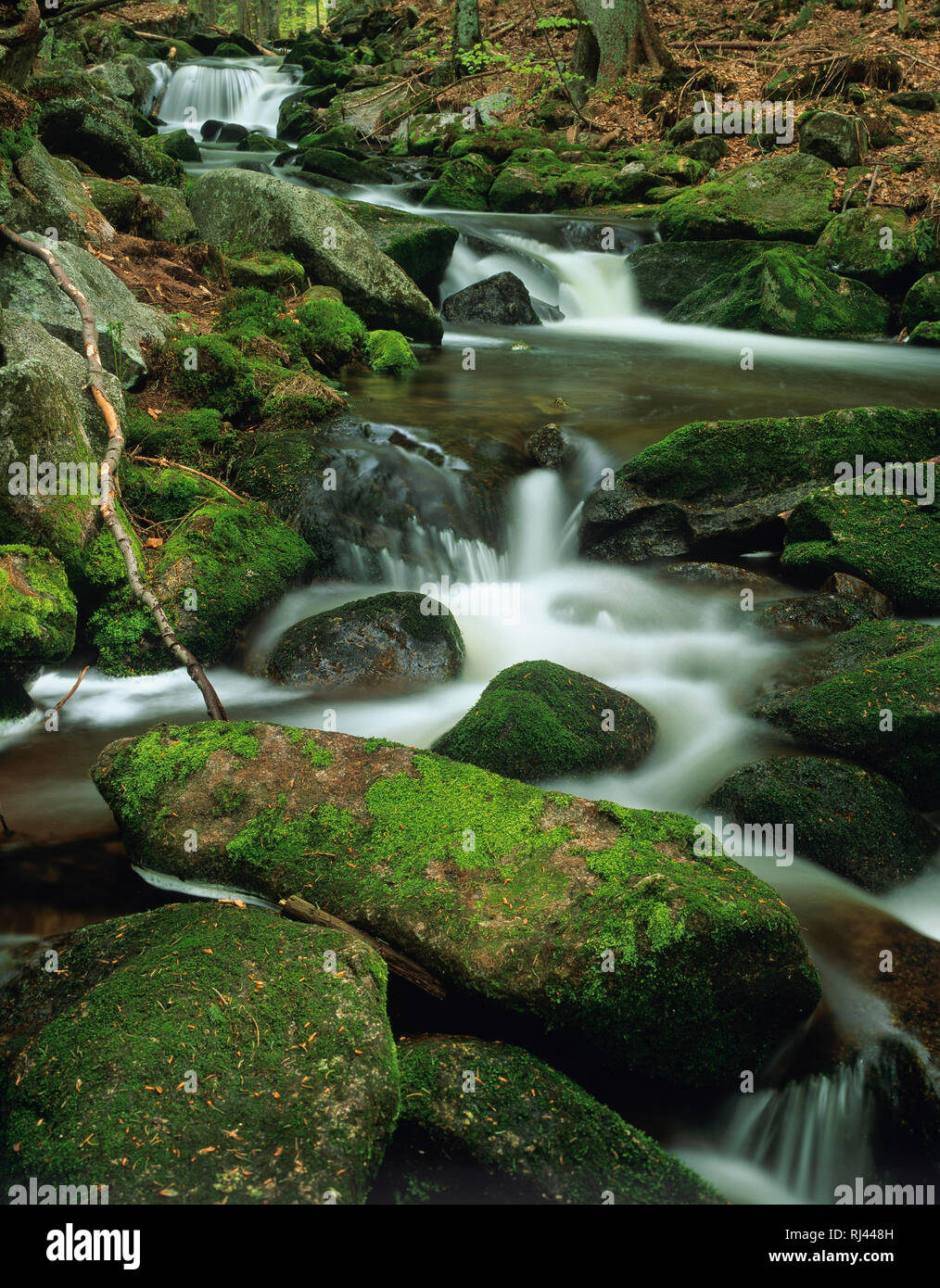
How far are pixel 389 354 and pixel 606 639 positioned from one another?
5282 mm

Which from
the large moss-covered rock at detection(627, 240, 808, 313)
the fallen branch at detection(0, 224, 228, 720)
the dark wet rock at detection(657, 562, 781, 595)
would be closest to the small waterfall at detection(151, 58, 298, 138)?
the large moss-covered rock at detection(627, 240, 808, 313)

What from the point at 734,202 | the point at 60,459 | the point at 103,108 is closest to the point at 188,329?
the point at 60,459

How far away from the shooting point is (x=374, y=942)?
3543 millimetres

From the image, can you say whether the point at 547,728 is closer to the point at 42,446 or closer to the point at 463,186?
the point at 42,446

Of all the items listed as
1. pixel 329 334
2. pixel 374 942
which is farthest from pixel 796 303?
pixel 374 942

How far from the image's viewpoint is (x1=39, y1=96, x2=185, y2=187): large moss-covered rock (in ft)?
35.1

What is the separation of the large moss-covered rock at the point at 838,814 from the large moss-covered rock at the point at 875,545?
234 cm

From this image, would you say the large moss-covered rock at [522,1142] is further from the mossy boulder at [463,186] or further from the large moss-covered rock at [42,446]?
the mossy boulder at [463,186]

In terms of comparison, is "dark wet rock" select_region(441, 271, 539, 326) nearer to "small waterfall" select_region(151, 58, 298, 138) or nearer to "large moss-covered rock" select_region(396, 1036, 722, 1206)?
"large moss-covered rock" select_region(396, 1036, 722, 1206)

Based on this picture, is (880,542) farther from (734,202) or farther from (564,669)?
(734,202)

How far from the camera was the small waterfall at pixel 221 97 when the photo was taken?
85.4ft

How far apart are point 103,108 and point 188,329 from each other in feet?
15.6

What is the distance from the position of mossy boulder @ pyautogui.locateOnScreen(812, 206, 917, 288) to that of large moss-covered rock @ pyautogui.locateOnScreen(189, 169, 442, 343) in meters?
6.88

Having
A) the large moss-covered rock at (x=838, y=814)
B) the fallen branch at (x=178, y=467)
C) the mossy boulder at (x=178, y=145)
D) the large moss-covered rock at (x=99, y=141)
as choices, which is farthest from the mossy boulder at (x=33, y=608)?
the mossy boulder at (x=178, y=145)
